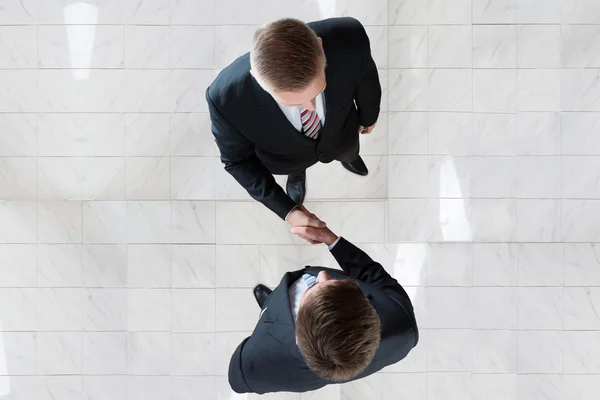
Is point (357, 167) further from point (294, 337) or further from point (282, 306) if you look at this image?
point (294, 337)

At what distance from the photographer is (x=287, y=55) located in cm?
129

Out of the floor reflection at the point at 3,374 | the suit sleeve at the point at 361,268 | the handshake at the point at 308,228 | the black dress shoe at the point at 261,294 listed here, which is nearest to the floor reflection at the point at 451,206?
the black dress shoe at the point at 261,294

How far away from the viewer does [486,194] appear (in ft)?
9.96

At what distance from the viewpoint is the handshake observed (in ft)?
5.88

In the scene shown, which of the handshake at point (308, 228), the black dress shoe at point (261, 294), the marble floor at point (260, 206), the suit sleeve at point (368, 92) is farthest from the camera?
the marble floor at point (260, 206)

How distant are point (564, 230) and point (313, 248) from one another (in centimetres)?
154

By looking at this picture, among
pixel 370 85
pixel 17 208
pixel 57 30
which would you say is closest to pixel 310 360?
pixel 370 85

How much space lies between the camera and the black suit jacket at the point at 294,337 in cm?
171

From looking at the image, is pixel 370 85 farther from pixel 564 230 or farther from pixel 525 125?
pixel 564 230

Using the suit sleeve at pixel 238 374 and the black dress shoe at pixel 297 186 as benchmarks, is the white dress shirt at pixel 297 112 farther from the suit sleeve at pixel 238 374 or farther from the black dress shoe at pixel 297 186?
the black dress shoe at pixel 297 186

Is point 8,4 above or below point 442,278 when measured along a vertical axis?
above

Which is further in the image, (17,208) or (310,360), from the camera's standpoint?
(17,208)

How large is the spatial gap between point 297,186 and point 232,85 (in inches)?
51.3

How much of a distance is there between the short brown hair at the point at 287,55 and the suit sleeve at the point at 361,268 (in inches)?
28.8
